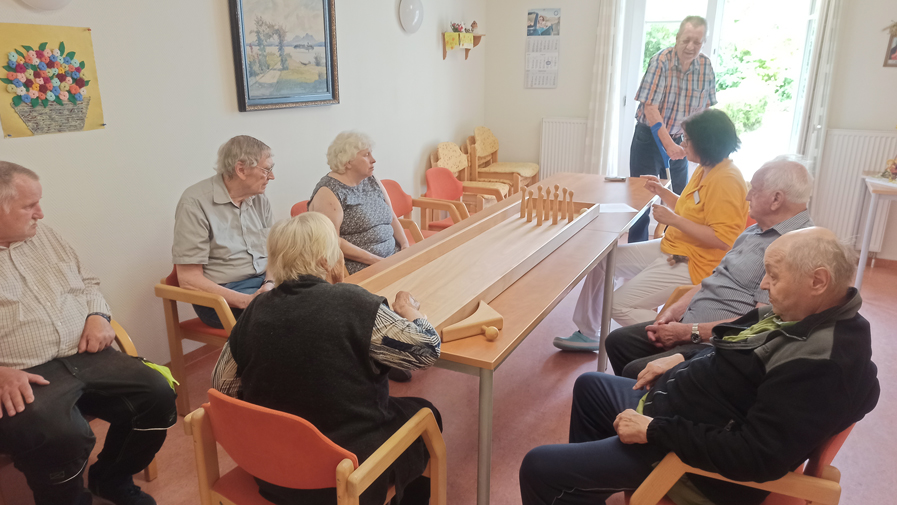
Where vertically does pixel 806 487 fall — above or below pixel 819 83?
below

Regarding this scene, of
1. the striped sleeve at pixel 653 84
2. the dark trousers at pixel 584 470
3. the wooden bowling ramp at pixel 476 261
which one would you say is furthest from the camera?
the striped sleeve at pixel 653 84

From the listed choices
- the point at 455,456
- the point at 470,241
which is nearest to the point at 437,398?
the point at 455,456

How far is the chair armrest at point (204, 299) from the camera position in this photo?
2252mm

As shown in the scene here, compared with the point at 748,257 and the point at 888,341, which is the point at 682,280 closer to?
the point at 748,257

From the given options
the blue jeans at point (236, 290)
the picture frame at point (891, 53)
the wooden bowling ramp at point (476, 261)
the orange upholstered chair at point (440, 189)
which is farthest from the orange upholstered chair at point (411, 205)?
the picture frame at point (891, 53)

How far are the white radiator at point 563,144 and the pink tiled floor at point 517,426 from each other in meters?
2.63

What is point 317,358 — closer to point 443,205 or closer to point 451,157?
point 443,205

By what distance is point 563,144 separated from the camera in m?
5.75

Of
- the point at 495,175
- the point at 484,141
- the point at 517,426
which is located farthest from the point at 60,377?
the point at 484,141

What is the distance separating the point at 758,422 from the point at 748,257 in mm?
987

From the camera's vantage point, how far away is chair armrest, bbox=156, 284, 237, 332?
2.25m

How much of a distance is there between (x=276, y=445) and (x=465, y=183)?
4.02 m

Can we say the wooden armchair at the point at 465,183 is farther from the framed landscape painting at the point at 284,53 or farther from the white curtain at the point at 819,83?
the white curtain at the point at 819,83

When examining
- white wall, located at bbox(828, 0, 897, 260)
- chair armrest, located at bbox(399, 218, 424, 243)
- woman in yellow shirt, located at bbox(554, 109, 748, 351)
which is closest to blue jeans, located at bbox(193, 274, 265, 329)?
chair armrest, located at bbox(399, 218, 424, 243)
